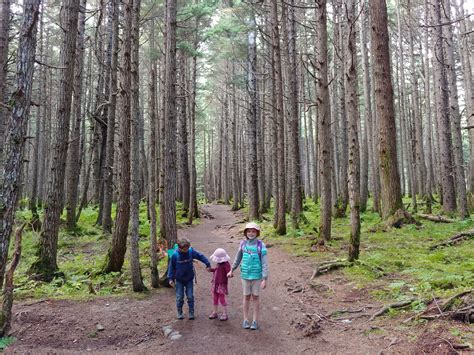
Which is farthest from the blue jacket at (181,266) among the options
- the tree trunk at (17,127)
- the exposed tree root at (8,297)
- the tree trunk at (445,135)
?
the tree trunk at (445,135)

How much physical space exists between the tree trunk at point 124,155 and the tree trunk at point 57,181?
1.22 metres

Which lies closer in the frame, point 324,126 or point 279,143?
point 324,126

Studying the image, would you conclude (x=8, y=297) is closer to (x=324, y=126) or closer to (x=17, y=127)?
(x=17, y=127)

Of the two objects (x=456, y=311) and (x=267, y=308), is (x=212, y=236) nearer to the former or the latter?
(x=267, y=308)

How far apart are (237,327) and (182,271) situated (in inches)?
49.2

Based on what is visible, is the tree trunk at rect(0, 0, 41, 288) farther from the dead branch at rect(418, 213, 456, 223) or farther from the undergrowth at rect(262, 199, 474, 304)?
the dead branch at rect(418, 213, 456, 223)

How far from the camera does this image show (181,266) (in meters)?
5.88

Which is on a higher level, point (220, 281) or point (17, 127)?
point (17, 127)

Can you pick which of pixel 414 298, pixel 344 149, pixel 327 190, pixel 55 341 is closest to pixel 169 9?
pixel 327 190

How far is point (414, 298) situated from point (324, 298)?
1633mm

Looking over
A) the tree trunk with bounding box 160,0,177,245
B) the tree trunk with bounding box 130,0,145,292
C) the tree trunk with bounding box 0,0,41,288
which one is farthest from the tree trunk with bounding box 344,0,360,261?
the tree trunk with bounding box 0,0,41,288

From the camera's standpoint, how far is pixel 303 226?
13789 mm

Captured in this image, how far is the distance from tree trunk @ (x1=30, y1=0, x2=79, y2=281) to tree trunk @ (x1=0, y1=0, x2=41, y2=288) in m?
3.04

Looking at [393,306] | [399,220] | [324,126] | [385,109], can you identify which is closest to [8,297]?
[393,306]
